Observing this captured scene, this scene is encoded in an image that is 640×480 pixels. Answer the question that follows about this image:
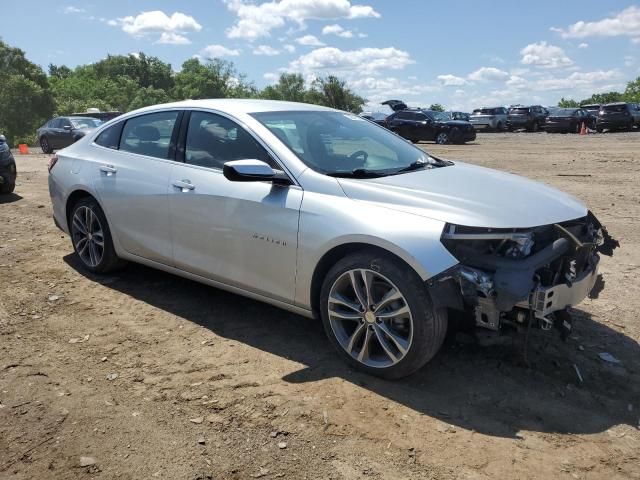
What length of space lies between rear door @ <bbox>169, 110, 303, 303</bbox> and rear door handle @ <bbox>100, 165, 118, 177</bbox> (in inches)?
31.2

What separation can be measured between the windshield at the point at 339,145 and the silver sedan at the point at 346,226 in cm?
2

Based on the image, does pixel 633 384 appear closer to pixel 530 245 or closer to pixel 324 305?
pixel 530 245

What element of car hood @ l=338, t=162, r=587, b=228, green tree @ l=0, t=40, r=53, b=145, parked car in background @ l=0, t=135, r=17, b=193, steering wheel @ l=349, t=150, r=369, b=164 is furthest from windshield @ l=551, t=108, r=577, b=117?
green tree @ l=0, t=40, r=53, b=145

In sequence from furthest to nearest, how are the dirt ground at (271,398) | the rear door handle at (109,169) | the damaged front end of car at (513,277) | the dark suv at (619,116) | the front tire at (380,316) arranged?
the dark suv at (619,116), the rear door handle at (109,169), the front tire at (380,316), the damaged front end of car at (513,277), the dirt ground at (271,398)

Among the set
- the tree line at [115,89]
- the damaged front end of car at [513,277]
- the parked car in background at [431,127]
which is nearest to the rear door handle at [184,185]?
the damaged front end of car at [513,277]

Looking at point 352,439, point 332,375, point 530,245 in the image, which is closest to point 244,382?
point 332,375

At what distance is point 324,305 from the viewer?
11.6 feet

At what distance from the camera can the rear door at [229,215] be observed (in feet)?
12.1

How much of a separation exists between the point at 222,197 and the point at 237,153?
36cm

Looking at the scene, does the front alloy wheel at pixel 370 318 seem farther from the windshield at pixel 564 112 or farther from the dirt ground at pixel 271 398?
the windshield at pixel 564 112

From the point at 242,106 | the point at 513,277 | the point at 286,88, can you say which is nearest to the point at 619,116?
the point at 242,106

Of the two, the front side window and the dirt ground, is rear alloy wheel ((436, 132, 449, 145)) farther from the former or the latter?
the front side window

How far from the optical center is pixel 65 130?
2042cm

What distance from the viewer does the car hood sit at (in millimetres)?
3189
